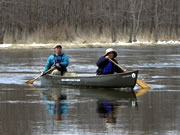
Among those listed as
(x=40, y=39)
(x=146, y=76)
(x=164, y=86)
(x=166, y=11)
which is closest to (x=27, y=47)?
(x=40, y=39)

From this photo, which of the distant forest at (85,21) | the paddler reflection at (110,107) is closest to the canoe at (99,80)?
the paddler reflection at (110,107)

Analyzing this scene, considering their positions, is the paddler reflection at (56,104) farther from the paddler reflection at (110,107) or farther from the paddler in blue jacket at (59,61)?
the paddler in blue jacket at (59,61)

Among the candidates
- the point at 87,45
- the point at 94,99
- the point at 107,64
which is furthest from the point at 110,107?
the point at 87,45

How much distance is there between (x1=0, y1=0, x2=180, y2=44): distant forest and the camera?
50438 mm

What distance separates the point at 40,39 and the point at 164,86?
33175 millimetres

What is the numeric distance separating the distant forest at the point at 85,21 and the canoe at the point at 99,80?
31.6m

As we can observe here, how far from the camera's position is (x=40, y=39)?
49.8 meters

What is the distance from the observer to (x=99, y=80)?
1670cm

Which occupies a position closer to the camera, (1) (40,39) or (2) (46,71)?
(2) (46,71)

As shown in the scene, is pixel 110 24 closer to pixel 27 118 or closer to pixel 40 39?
pixel 40 39

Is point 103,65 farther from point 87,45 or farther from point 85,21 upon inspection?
point 85,21

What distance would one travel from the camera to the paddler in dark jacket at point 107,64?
16438 mm

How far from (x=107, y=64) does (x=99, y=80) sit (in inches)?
20.3

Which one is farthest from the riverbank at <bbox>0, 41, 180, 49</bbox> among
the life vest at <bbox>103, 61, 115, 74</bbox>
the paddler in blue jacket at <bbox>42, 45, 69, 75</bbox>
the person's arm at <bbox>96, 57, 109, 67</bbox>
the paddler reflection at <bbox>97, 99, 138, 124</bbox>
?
the paddler reflection at <bbox>97, 99, 138, 124</bbox>
